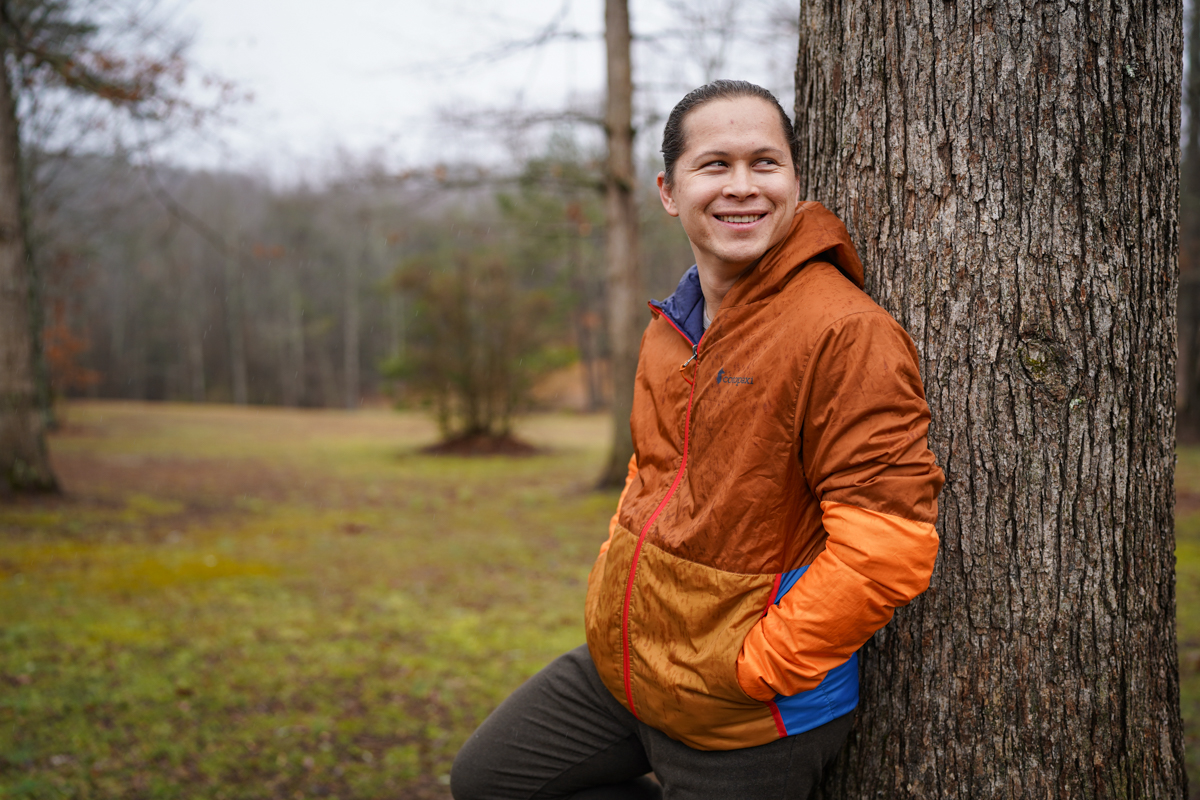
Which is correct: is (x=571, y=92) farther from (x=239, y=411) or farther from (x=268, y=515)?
(x=239, y=411)

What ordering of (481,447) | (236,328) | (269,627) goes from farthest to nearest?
(236,328) → (481,447) → (269,627)

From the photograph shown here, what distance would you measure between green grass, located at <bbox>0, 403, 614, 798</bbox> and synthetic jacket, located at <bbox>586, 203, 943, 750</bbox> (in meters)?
2.17

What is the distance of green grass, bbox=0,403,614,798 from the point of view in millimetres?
3352

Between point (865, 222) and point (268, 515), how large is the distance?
8128mm

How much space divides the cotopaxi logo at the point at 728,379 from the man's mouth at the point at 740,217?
12.7 inches

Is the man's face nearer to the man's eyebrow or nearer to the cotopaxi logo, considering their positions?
the man's eyebrow

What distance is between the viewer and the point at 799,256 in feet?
5.20

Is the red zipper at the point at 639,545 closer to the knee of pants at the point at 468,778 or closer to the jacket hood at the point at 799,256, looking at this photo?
the jacket hood at the point at 799,256

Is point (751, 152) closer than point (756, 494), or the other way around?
point (756, 494)

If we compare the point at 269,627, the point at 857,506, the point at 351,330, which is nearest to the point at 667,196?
the point at 857,506

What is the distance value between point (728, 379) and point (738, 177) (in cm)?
42

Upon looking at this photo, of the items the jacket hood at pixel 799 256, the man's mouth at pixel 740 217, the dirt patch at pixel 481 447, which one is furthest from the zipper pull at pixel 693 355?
the dirt patch at pixel 481 447

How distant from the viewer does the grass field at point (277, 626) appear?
335cm

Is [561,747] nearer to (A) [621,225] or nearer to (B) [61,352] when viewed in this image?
(A) [621,225]
